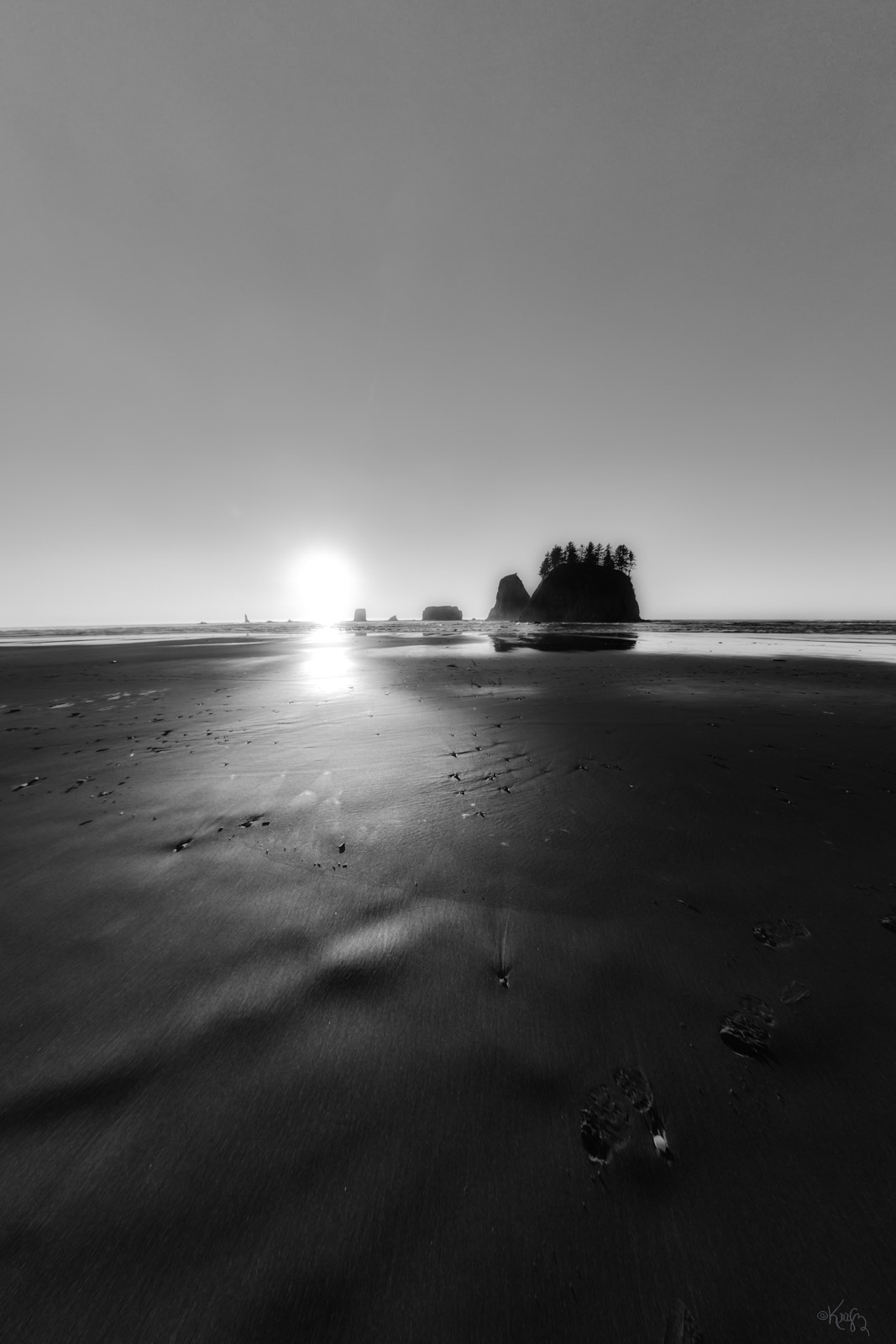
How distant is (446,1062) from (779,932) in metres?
1.86

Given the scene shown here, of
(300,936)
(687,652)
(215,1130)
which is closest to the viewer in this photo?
(215,1130)

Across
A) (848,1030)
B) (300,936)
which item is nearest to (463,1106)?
(300,936)

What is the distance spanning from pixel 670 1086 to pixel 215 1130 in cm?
150

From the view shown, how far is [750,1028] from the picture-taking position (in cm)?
187

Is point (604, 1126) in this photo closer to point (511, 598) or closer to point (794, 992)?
point (794, 992)

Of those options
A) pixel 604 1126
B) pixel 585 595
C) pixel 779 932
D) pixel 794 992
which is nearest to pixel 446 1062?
pixel 604 1126

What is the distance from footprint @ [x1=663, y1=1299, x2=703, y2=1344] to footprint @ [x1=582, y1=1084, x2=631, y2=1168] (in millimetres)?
285

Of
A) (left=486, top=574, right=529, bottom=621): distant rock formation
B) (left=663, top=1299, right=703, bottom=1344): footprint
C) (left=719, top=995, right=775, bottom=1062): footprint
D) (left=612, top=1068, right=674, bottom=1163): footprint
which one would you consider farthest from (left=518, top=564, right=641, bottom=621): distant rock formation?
(left=663, top=1299, right=703, bottom=1344): footprint

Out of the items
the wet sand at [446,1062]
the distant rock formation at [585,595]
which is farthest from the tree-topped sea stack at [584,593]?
the wet sand at [446,1062]

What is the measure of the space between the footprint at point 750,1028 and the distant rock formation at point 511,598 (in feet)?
325

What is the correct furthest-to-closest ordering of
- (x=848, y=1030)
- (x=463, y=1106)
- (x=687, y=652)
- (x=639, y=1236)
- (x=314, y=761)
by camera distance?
(x=687, y=652) < (x=314, y=761) < (x=848, y=1030) < (x=463, y=1106) < (x=639, y=1236)

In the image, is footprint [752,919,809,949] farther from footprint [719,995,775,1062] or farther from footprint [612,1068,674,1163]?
footprint [612,1068,674,1163]

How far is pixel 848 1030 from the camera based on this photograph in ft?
5.99

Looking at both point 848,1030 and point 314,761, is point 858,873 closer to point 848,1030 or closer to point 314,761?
point 848,1030
